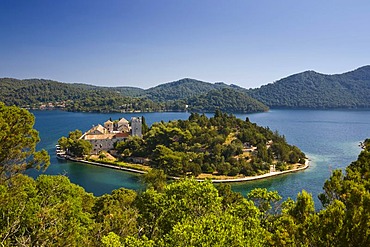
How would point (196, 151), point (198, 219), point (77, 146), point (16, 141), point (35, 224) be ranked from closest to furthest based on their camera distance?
point (198, 219)
point (35, 224)
point (16, 141)
point (196, 151)
point (77, 146)

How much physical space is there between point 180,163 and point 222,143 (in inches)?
429

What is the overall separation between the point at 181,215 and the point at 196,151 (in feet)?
125

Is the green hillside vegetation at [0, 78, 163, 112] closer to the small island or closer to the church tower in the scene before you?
the church tower

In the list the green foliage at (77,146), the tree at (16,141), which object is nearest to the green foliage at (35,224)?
the tree at (16,141)

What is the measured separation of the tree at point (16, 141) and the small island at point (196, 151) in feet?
93.5

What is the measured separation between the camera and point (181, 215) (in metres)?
10.1

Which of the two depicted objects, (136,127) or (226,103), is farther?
(226,103)

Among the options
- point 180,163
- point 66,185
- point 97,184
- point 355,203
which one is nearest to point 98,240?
point 66,185

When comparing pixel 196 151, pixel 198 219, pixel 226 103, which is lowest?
pixel 196 151

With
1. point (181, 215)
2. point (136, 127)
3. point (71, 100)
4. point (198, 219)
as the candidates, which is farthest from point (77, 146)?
point (71, 100)

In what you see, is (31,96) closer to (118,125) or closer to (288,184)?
(118,125)

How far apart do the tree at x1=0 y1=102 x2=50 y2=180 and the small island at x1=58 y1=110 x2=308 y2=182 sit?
28.5 metres

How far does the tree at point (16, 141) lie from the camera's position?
11.4m

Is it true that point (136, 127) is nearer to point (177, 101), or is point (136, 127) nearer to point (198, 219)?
point (198, 219)
